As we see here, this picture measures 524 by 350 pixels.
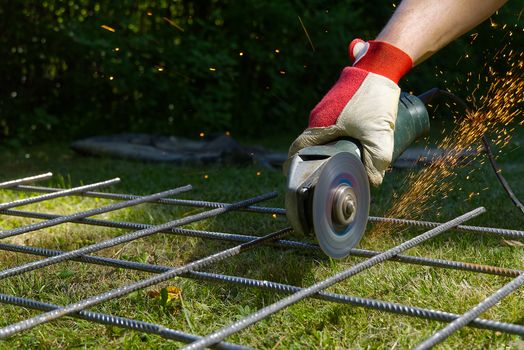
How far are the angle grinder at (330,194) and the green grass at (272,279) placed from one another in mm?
129

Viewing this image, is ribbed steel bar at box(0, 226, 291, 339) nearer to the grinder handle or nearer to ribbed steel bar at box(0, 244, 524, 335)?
ribbed steel bar at box(0, 244, 524, 335)

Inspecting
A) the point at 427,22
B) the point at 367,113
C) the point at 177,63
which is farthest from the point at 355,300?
the point at 177,63

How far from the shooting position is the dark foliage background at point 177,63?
479 centimetres

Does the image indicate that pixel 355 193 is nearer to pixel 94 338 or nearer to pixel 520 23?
pixel 94 338

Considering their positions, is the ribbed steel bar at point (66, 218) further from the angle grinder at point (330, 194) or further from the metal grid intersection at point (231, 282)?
the angle grinder at point (330, 194)

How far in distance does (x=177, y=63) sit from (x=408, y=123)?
127 inches

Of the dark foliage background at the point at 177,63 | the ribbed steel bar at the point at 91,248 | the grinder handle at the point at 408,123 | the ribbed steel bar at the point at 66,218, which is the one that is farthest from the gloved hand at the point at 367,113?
the dark foliage background at the point at 177,63

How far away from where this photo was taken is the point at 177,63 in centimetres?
487

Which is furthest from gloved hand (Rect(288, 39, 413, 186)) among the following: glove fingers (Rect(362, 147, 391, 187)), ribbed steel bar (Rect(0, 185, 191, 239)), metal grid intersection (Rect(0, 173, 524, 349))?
ribbed steel bar (Rect(0, 185, 191, 239))

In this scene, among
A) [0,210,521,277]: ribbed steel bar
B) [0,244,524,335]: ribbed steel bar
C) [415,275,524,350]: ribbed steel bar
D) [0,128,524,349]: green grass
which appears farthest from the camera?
[0,210,521,277]: ribbed steel bar

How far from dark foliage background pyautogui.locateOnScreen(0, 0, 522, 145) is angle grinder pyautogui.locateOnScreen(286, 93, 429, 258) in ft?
9.90

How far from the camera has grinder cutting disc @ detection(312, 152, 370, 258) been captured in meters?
1.52

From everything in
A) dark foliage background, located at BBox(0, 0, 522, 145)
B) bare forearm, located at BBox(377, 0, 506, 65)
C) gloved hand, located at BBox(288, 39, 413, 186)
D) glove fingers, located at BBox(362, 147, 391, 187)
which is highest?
bare forearm, located at BBox(377, 0, 506, 65)

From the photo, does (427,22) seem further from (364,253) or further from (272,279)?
(272,279)
